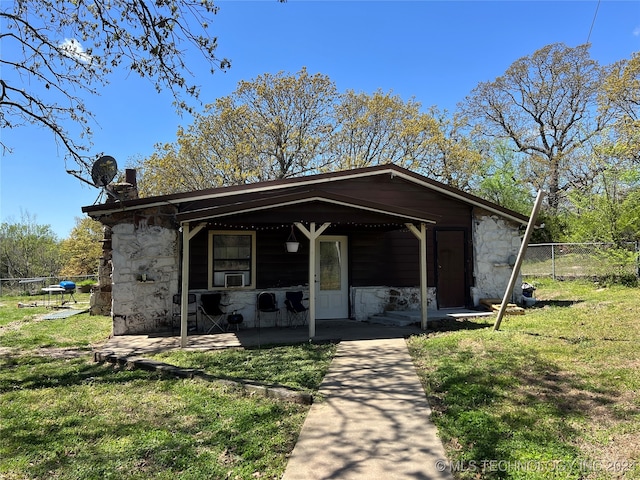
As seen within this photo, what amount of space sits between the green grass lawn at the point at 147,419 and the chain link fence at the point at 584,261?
1094 cm

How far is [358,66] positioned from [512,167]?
1181cm

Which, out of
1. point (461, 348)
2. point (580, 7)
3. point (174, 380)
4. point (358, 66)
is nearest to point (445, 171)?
point (358, 66)

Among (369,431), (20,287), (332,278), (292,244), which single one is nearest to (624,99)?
(332,278)

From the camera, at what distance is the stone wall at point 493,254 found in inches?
416

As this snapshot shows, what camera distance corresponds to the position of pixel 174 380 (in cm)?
506

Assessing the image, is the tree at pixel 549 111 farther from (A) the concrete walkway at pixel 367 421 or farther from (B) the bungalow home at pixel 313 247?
(A) the concrete walkway at pixel 367 421

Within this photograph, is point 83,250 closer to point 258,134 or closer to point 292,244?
point 258,134

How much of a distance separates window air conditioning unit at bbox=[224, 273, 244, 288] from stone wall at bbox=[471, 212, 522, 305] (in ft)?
19.0

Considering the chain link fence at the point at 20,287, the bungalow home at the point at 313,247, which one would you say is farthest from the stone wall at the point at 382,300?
the chain link fence at the point at 20,287

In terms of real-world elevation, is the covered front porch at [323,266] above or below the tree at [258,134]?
below

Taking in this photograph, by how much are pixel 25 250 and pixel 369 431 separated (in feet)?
97.4

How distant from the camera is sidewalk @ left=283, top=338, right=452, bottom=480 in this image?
2.88 m

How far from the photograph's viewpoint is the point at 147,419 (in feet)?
12.6

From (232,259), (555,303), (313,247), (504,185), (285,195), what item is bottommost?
(555,303)
